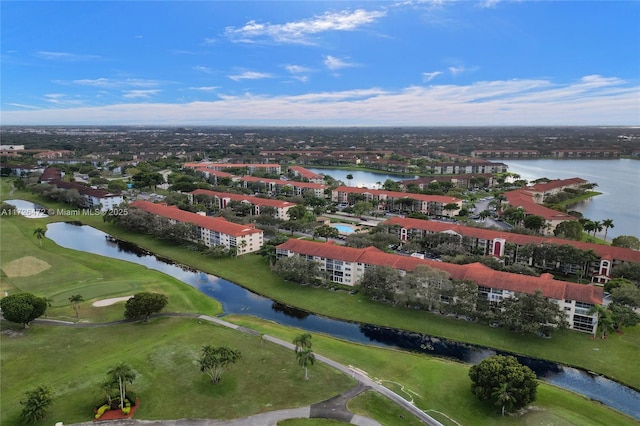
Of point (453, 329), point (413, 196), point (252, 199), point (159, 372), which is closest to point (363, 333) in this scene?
point (453, 329)

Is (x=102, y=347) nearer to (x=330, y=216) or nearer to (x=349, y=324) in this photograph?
(x=349, y=324)

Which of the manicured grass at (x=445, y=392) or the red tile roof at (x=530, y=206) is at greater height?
the red tile roof at (x=530, y=206)

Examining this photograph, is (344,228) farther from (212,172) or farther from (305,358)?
(212,172)

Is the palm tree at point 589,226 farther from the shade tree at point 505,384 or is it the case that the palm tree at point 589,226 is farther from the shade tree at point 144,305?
the shade tree at point 144,305

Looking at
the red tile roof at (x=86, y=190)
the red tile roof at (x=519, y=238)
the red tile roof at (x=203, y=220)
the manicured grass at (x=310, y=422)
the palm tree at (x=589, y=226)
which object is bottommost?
the manicured grass at (x=310, y=422)

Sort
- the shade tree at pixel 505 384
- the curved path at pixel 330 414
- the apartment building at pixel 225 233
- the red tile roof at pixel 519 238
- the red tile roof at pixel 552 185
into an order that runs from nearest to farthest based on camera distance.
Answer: the curved path at pixel 330 414 → the shade tree at pixel 505 384 → the red tile roof at pixel 519 238 → the apartment building at pixel 225 233 → the red tile roof at pixel 552 185

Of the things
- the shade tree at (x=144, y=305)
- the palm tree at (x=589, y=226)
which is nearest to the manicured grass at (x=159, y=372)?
the shade tree at (x=144, y=305)
